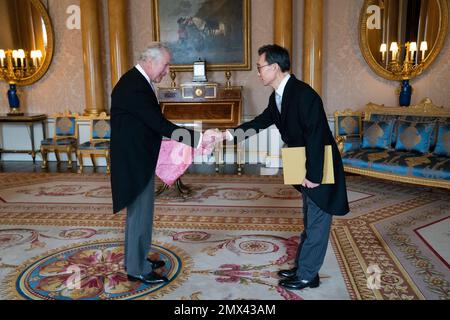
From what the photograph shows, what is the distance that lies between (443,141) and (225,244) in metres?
3.25

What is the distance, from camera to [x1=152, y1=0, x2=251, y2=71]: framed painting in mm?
7102

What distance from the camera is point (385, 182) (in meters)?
5.75

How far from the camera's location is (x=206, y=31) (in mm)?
7180

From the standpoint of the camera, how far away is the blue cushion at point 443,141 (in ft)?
16.4

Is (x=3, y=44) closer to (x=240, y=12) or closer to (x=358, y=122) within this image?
(x=240, y=12)

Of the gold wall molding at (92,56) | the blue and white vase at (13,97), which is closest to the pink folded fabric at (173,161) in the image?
the gold wall molding at (92,56)

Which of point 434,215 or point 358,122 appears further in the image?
point 358,122

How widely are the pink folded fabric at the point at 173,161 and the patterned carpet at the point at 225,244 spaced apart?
499 millimetres

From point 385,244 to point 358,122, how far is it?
3250 millimetres

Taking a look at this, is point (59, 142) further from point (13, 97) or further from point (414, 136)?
point (414, 136)

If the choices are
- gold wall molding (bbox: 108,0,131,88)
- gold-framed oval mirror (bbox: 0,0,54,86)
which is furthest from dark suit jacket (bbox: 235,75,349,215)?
gold-framed oval mirror (bbox: 0,0,54,86)

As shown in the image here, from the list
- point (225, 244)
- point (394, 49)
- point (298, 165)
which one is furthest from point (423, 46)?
point (298, 165)

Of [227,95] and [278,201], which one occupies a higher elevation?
[227,95]
